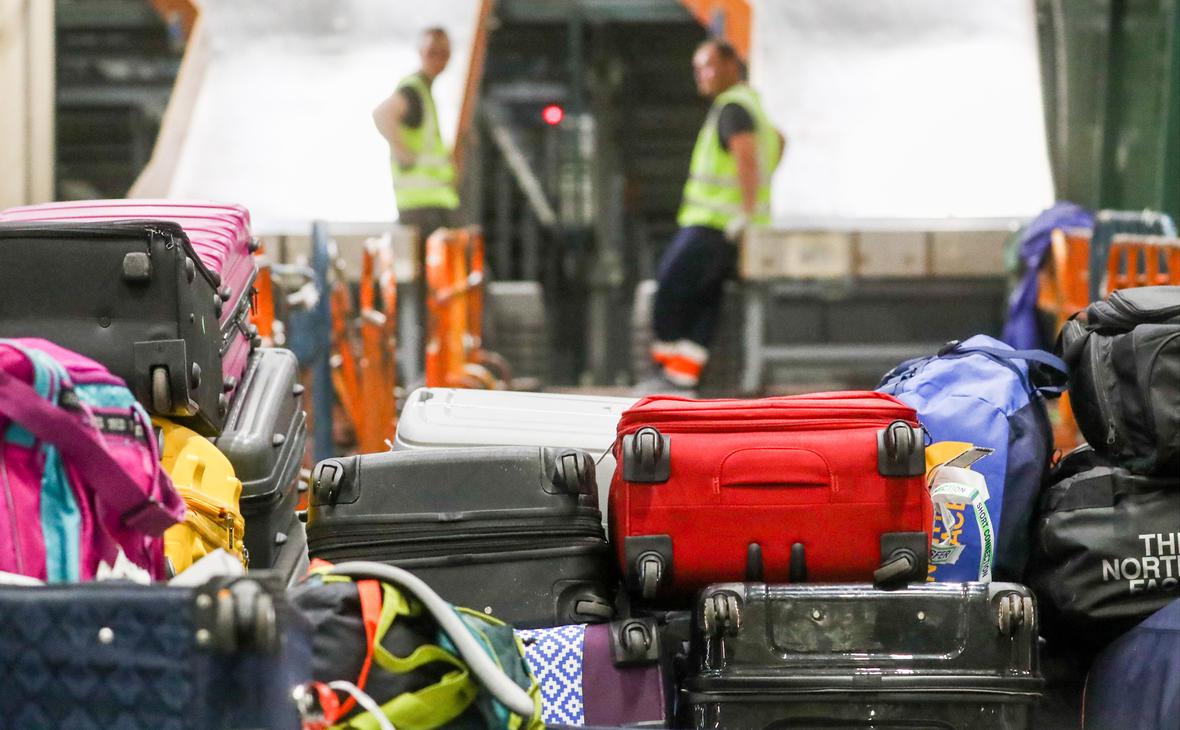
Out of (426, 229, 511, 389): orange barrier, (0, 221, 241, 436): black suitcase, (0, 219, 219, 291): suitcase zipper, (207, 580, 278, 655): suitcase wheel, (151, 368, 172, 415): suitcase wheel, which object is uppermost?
(0, 219, 219, 291): suitcase zipper

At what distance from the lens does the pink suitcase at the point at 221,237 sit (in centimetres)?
284

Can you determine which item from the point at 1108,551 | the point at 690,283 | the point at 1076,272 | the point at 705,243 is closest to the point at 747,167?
the point at 705,243

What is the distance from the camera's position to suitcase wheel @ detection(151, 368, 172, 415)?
248cm

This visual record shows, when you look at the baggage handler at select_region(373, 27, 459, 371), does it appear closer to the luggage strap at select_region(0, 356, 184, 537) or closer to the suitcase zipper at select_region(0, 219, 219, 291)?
the suitcase zipper at select_region(0, 219, 219, 291)

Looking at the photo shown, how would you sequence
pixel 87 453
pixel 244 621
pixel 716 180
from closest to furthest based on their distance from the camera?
pixel 244 621
pixel 87 453
pixel 716 180

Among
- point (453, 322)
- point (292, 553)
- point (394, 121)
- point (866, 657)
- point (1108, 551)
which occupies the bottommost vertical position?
point (453, 322)

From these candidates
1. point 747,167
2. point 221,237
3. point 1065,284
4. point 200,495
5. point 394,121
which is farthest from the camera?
point 394,121

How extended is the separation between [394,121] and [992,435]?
7.67m

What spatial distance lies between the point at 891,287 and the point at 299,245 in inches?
160

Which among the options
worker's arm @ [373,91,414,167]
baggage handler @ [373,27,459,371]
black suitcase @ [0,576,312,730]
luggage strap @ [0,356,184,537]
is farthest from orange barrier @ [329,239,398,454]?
black suitcase @ [0,576,312,730]

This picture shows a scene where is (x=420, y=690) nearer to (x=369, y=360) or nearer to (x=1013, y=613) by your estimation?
(x=1013, y=613)

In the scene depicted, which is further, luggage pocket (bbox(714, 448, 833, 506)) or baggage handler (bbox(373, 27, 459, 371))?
baggage handler (bbox(373, 27, 459, 371))

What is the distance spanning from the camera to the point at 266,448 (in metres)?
2.91

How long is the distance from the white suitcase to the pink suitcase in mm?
343
